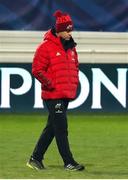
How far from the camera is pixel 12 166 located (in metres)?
9.27

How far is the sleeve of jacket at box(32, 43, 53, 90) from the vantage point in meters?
8.79

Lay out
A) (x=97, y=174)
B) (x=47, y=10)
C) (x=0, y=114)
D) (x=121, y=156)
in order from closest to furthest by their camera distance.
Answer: (x=97, y=174) → (x=121, y=156) → (x=0, y=114) → (x=47, y=10)

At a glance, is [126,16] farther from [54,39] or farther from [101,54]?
[54,39]

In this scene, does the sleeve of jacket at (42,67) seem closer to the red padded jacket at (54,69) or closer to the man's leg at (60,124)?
the red padded jacket at (54,69)

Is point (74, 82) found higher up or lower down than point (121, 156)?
higher up

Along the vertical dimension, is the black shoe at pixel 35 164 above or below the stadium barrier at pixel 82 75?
below

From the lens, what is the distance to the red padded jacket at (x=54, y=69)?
29.0ft

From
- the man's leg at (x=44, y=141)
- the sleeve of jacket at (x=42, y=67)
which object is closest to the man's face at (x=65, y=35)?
the sleeve of jacket at (x=42, y=67)

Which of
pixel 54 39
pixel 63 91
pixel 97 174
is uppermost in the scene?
pixel 54 39

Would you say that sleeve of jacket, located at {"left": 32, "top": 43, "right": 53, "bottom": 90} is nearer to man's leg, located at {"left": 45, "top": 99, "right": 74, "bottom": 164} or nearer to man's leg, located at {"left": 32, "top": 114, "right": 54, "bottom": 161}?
man's leg, located at {"left": 45, "top": 99, "right": 74, "bottom": 164}

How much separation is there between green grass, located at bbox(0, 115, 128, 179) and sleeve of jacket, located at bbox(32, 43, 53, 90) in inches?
38.8

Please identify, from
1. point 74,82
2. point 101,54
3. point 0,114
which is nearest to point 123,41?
point 101,54

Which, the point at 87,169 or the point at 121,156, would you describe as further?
the point at 121,156

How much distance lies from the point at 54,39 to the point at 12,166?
60.9 inches
